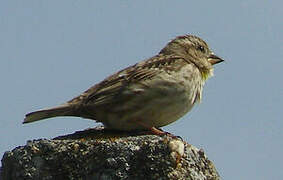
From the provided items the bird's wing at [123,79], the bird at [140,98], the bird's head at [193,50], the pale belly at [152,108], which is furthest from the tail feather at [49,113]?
the bird's head at [193,50]

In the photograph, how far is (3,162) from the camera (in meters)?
4.12

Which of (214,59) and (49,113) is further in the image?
(214,59)

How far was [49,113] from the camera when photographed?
6.63 m

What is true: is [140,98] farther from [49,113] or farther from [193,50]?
[193,50]

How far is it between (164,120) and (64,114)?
103cm

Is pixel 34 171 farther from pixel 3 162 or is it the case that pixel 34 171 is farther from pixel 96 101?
pixel 96 101

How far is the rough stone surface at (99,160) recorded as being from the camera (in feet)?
12.7

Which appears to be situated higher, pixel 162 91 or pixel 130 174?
pixel 162 91

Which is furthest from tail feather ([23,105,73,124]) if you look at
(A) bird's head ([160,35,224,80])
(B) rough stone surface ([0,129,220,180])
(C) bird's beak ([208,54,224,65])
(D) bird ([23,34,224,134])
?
(C) bird's beak ([208,54,224,65])

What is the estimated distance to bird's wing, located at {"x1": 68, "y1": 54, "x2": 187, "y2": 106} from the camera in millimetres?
6730

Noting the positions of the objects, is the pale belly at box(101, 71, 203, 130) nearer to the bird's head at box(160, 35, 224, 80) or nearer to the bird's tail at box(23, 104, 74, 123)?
the bird's tail at box(23, 104, 74, 123)

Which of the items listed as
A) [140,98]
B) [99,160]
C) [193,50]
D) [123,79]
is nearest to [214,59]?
[193,50]

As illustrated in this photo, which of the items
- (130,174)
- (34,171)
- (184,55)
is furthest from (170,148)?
(184,55)

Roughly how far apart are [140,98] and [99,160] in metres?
2.93
